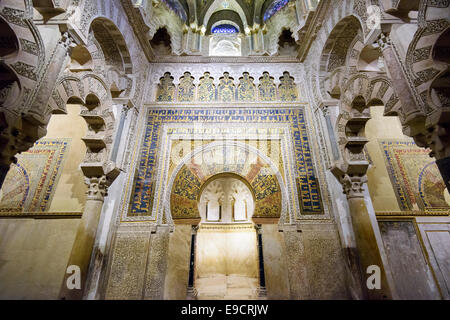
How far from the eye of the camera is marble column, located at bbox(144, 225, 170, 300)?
3750 mm

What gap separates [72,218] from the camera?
A: 4617 millimetres

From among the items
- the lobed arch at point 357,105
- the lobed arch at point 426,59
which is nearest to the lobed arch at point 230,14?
the lobed arch at point 357,105

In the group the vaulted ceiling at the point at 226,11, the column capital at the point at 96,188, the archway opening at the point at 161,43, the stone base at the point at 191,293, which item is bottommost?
the stone base at the point at 191,293

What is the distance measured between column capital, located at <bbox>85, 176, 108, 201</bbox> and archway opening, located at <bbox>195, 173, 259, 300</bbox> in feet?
11.3

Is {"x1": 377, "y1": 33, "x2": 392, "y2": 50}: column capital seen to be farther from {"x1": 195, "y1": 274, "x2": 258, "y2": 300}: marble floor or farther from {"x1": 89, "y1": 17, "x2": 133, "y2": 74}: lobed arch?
{"x1": 195, "y1": 274, "x2": 258, "y2": 300}: marble floor

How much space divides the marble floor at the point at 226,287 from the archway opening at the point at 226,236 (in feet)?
0.11

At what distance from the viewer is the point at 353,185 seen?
13.7ft

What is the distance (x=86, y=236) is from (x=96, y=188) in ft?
2.86

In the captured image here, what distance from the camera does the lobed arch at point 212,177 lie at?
438cm

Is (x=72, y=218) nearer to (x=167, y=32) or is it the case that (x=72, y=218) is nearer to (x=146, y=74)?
(x=146, y=74)

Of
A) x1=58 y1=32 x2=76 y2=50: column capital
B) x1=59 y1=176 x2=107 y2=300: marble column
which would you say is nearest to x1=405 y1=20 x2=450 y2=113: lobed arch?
x1=58 y1=32 x2=76 y2=50: column capital

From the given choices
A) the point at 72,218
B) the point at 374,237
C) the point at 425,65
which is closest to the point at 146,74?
the point at 72,218

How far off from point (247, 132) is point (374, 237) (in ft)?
10.5

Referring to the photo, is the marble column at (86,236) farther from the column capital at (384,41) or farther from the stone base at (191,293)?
the column capital at (384,41)
